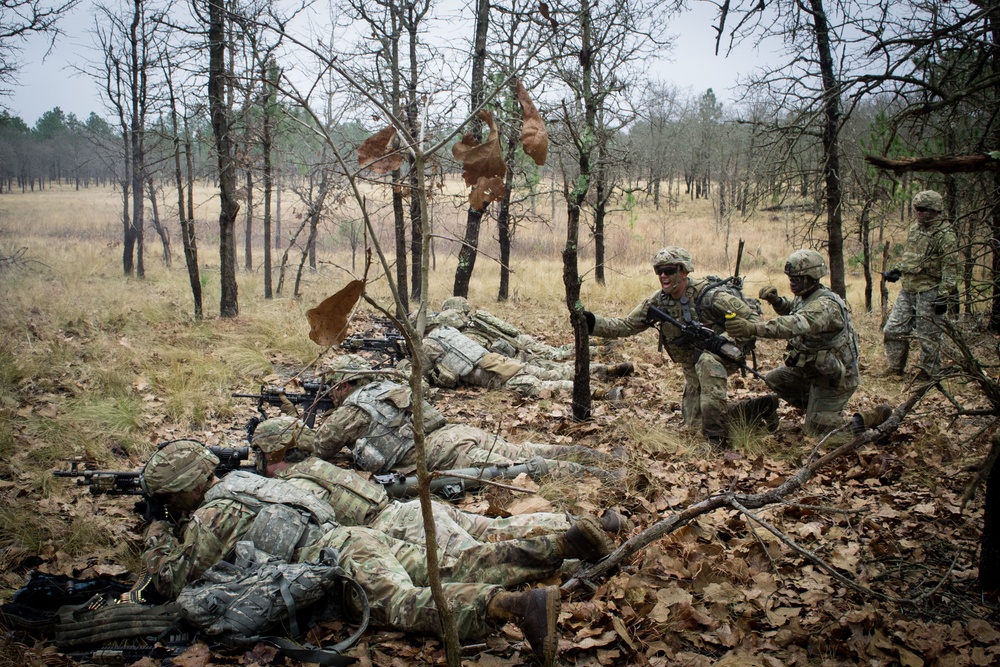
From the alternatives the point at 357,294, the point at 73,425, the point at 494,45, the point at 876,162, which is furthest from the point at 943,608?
the point at 494,45

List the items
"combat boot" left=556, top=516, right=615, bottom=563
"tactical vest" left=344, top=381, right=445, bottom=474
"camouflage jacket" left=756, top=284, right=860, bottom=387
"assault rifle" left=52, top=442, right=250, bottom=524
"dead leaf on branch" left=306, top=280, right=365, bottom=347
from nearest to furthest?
1. "dead leaf on branch" left=306, top=280, right=365, bottom=347
2. "combat boot" left=556, top=516, right=615, bottom=563
3. "assault rifle" left=52, top=442, right=250, bottom=524
4. "tactical vest" left=344, top=381, right=445, bottom=474
5. "camouflage jacket" left=756, top=284, right=860, bottom=387

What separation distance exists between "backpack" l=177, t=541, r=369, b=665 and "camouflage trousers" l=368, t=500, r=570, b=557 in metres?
0.49

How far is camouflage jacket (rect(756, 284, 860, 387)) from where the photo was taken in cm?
470

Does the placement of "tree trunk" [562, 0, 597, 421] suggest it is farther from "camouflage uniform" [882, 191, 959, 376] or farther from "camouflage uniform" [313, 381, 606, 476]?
"camouflage uniform" [882, 191, 959, 376]

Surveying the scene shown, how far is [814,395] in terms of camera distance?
5000 mm

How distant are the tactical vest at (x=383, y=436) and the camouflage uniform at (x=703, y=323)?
1892 mm

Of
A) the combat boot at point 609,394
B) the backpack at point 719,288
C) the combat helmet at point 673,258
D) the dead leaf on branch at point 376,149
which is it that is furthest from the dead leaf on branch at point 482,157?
the combat boot at point 609,394

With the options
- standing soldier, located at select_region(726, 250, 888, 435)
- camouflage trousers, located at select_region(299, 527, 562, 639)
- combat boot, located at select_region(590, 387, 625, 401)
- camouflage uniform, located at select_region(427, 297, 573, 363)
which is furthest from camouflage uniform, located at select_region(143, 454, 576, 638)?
camouflage uniform, located at select_region(427, 297, 573, 363)

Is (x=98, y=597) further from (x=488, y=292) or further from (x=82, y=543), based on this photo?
(x=488, y=292)

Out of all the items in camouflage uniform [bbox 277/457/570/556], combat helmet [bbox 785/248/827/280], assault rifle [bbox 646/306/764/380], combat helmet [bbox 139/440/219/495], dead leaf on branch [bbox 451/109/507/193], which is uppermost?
dead leaf on branch [bbox 451/109/507/193]

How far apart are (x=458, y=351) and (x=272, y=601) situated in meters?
4.63

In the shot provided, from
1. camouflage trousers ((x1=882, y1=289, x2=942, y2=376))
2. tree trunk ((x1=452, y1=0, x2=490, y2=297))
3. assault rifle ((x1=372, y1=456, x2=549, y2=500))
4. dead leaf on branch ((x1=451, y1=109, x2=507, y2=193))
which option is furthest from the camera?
tree trunk ((x1=452, y1=0, x2=490, y2=297))

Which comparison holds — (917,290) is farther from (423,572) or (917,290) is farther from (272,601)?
(272,601)

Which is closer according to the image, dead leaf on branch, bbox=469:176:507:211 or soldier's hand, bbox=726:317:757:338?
dead leaf on branch, bbox=469:176:507:211
